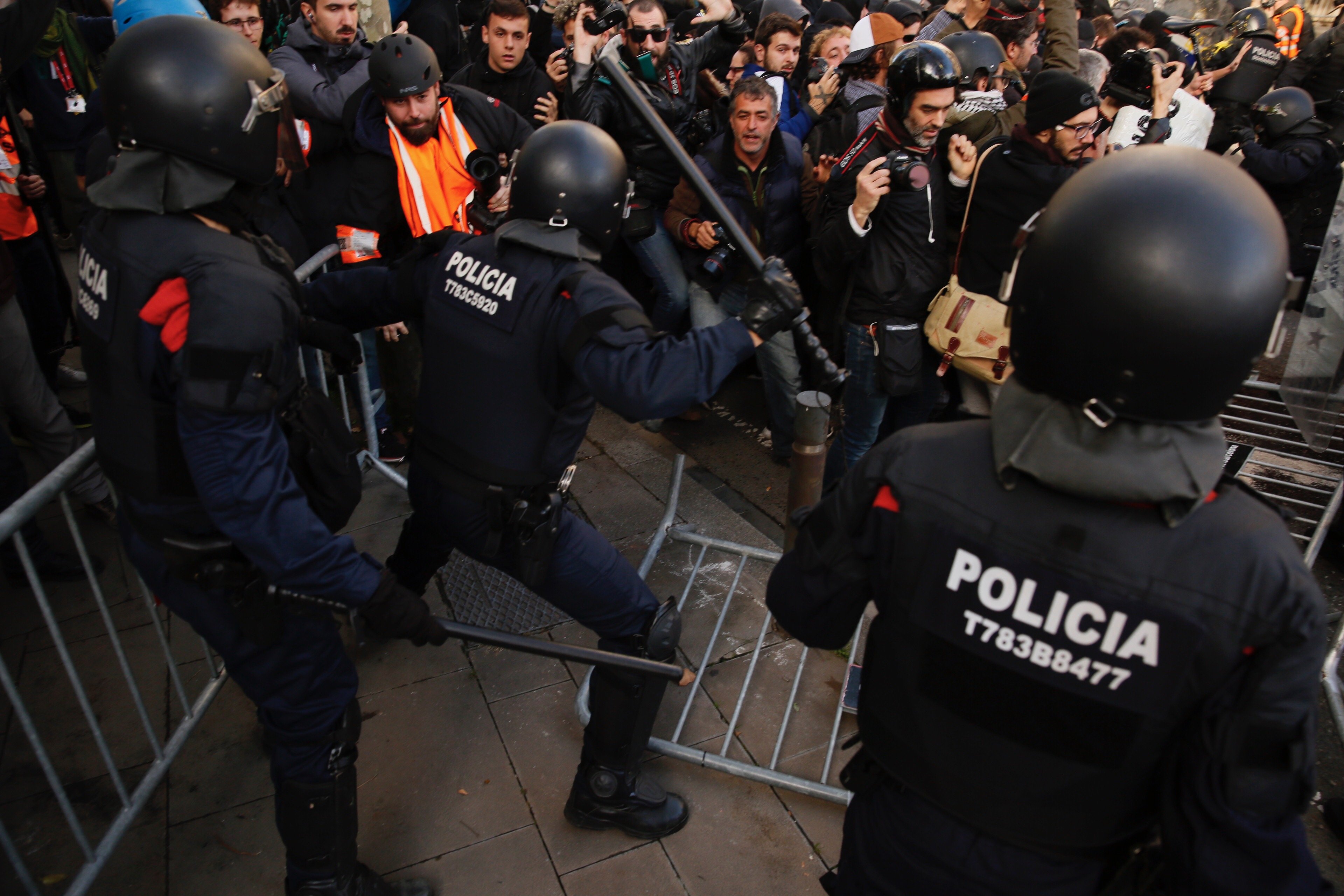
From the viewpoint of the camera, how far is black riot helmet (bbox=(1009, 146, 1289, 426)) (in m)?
1.23

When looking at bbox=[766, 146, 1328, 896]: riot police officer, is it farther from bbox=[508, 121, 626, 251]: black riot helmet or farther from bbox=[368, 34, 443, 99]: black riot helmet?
bbox=[368, 34, 443, 99]: black riot helmet

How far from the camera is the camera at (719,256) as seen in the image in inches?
181

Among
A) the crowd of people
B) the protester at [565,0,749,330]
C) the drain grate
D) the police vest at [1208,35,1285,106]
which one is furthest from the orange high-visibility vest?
the police vest at [1208,35,1285,106]

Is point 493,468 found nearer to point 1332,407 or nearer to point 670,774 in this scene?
point 670,774

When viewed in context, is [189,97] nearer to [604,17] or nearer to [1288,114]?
[604,17]

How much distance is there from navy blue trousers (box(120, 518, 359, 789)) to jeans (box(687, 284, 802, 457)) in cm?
301

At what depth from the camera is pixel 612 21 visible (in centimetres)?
480

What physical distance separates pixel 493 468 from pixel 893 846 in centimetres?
146

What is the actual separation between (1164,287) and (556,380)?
1560 millimetres

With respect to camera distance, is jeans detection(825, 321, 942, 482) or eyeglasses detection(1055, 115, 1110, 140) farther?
jeans detection(825, 321, 942, 482)

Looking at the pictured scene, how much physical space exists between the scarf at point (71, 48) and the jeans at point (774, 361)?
434cm

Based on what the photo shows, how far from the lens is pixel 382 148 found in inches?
160

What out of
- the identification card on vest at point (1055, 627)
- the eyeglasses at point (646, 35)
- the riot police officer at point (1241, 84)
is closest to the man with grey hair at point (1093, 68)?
the riot police officer at point (1241, 84)

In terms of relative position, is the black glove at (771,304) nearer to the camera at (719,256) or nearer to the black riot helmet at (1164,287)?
the black riot helmet at (1164,287)
